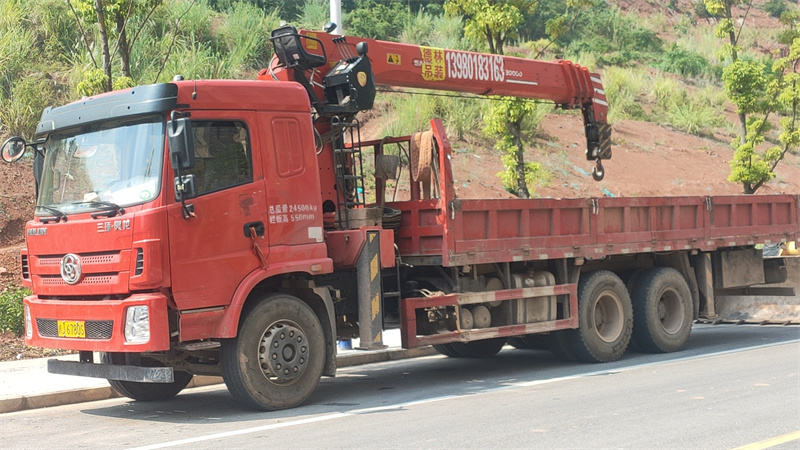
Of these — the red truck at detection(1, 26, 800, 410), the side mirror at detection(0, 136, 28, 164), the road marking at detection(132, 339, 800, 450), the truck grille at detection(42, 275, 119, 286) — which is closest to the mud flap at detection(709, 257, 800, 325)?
the red truck at detection(1, 26, 800, 410)

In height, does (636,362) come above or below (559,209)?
below

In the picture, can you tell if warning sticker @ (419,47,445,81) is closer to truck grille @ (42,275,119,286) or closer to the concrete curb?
the concrete curb

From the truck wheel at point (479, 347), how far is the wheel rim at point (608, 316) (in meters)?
1.39

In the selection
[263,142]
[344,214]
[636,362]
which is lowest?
[636,362]

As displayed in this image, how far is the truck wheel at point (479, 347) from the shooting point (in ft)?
42.6

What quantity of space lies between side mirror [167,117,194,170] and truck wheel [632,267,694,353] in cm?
693

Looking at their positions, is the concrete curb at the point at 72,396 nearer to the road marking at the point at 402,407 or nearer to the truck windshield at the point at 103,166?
the truck windshield at the point at 103,166

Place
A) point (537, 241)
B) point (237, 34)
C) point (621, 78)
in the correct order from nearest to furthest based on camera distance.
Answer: point (537, 241), point (237, 34), point (621, 78)

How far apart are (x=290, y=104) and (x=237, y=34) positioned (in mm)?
15928

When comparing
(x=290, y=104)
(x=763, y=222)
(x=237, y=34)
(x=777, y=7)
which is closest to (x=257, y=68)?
(x=237, y=34)

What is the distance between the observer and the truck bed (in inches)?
414

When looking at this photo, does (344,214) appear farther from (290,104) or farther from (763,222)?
(763,222)

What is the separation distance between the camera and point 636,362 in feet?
39.6

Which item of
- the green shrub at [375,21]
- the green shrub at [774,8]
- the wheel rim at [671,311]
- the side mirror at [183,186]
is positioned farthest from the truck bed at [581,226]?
the green shrub at [774,8]
